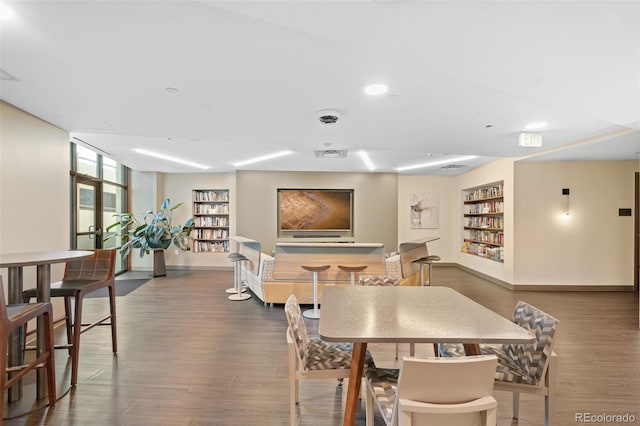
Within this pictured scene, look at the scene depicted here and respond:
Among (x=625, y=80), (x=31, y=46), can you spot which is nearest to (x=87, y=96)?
(x=31, y=46)

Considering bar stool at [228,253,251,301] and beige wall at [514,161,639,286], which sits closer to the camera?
bar stool at [228,253,251,301]

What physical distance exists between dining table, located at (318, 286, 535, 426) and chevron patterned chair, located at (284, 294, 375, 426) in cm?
17

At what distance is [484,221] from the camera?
763 centimetres

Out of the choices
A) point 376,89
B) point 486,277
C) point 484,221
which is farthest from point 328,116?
point 484,221

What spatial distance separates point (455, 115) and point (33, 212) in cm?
464

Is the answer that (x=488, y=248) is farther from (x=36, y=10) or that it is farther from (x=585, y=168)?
(x=36, y=10)

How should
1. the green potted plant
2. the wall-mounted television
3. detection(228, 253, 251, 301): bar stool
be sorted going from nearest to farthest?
detection(228, 253, 251, 301): bar stool
the green potted plant
the wall-mounted television

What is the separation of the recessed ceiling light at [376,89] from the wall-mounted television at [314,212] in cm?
545

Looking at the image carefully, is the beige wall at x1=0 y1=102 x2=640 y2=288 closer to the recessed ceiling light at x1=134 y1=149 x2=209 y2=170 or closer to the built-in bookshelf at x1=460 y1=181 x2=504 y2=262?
the built-in bookshelf at x1=460 y1=181 x2=504 y2=262

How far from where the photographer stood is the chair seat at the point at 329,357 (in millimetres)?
1987

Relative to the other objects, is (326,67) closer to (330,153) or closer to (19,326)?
(19,326)

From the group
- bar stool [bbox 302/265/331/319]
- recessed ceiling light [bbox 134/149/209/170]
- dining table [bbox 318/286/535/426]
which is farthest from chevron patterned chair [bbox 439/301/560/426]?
recessed ceiling light [bbox 134/149/209/170]

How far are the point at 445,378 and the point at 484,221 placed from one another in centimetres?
723

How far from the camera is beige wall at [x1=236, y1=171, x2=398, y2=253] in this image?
809 cm
